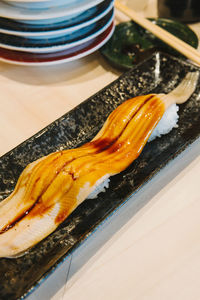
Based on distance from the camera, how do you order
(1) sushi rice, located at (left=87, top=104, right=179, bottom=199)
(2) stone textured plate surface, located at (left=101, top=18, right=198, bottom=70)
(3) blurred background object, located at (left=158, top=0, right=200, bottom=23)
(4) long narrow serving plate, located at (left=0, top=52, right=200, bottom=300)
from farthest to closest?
1. (3) blurred background object, located at (left=158, top=0, right=200, bottom=23)
2. (2) stone textured plate surface, located at (left=101, top=18, right=198, bottom=70)
3. (1) sushi rice, located at (left=87, top=104, right=179, bottom=199)
4. (4) long narrow serving plate, located at (left=0, top=52, right=200, bottom=300)

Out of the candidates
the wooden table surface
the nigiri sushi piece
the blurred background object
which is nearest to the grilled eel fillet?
the nigiri sushi piece

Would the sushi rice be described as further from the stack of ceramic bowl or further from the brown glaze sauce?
the stack of ceramic bowl

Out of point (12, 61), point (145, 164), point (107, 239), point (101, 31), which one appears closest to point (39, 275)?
point (107, 239)

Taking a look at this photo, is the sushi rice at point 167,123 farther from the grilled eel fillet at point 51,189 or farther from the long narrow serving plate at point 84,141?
the grilled eel fillet at point 51,189

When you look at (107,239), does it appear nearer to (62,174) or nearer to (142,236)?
(142,236)

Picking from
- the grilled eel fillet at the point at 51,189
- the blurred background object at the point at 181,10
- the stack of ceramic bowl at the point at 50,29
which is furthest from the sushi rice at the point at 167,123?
the blurred background object at the point at 181,10

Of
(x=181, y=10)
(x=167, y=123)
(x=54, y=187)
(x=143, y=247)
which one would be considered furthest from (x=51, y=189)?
(x=181, y=10)
